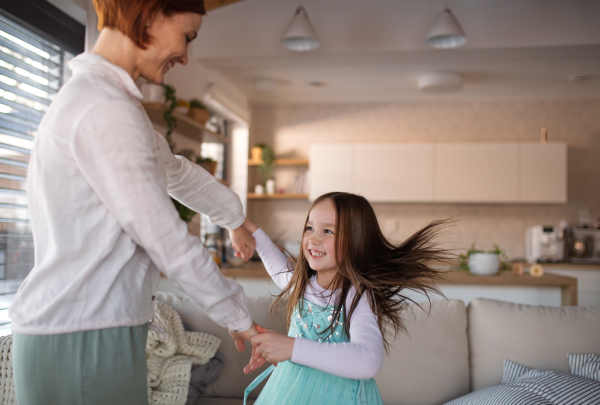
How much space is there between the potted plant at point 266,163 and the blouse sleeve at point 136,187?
4.15 metres

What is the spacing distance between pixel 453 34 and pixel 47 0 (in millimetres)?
2190

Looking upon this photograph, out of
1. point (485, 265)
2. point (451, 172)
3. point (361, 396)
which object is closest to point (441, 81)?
point (451, 172)

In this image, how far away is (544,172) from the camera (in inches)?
172

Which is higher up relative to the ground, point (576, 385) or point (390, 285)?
point (390, 285)

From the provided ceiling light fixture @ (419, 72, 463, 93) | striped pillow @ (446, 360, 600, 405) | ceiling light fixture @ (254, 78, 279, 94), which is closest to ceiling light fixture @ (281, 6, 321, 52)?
ceiling light fixture @ (254, 78, 279, 94)

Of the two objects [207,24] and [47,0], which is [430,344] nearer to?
[47,0]

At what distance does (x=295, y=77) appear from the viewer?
13.6ft

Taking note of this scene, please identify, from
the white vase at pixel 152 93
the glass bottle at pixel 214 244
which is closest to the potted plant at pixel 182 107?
the white vase at pixel 152 93

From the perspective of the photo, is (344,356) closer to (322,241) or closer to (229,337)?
(322,241)

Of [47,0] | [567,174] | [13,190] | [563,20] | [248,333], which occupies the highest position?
[563,20]

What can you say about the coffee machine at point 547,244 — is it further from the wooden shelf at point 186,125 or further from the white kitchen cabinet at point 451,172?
the wooden shelf at point 186,125

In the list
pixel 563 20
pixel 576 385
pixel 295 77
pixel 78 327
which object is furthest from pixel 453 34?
pixel 78 327

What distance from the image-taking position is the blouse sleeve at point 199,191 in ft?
3.43

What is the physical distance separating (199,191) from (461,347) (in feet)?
4.61
